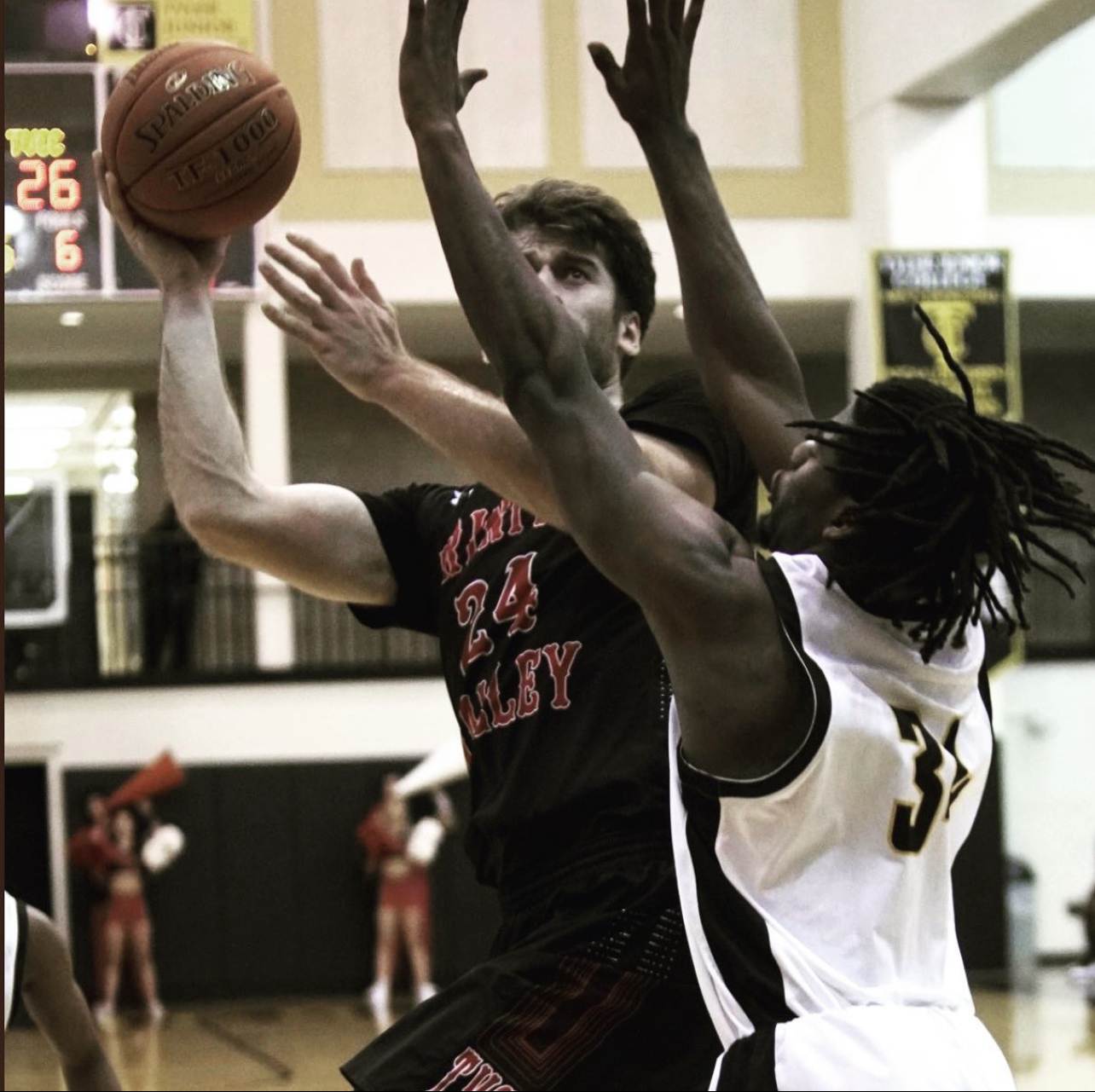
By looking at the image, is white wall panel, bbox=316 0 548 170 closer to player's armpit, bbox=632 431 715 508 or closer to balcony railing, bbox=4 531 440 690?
balcony railing, bbox=4 531 440 690

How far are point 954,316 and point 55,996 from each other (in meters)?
7.36

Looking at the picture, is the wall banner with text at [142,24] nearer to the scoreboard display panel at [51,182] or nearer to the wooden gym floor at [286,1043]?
the scoreboard display panel at [51,182]

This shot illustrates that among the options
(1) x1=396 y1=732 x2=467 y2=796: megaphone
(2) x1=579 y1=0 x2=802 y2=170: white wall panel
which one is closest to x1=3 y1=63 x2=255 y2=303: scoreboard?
(2) x1=579 y1=0 x2=802 y2=170: white wall panel

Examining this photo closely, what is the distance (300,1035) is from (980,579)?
29.4 ft

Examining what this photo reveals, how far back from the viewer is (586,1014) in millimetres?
2877

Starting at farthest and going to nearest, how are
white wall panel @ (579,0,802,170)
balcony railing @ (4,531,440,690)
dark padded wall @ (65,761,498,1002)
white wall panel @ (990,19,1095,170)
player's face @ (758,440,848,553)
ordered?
white wall panel @ (990,19,1095,170)
balcony railing @ (4,531,440,690)
white wall panel @ (579,0,802,170)
dark padded wall @ (65,761,498,1002)
player's face @ (758,440,848,553)

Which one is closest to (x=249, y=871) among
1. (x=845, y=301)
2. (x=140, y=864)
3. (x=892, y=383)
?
(x=140, y=864)

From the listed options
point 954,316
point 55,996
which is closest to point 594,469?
point 55,996

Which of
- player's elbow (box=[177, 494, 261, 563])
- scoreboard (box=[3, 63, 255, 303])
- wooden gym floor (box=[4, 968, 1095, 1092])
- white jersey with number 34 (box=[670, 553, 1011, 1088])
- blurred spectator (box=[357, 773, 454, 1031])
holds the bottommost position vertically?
wooden gym floor (box=[4, 968, 1095, 1092])

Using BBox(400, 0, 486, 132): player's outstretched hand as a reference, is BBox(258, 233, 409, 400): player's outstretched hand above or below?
below

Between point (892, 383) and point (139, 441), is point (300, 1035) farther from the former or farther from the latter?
point (892, 383)

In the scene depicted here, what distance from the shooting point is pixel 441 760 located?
11.8m

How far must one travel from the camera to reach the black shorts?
2.86 meters

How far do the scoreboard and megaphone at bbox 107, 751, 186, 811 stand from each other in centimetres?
300
